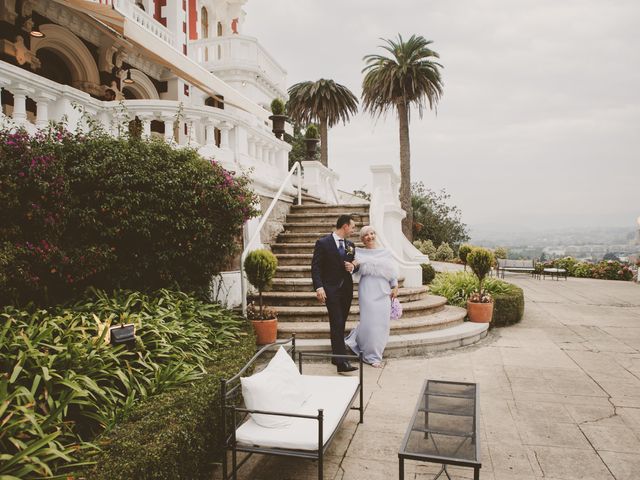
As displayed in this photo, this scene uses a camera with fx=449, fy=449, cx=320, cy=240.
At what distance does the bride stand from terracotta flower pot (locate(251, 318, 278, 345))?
131cm

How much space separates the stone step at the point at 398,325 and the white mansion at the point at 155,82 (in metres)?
1.40

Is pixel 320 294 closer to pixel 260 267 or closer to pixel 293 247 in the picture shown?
pixel 260 267

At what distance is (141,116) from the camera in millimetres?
6984

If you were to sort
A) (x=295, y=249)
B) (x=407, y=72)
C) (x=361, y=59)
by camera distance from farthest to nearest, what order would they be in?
(x=361, y=59) < (x=407, y=72) < (x=295, y=249)

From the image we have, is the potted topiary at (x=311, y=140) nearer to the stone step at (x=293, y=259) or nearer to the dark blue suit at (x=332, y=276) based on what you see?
the stone step at (x=293, y=259)

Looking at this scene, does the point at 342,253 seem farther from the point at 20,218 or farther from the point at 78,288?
the point at 20,218

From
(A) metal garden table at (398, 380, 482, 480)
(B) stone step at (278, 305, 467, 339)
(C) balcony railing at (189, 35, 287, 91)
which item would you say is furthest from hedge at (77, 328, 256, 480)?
(C) balcony railing at (189, 35, 287, 91)

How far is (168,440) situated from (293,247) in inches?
267

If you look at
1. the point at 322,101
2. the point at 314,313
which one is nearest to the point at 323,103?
the point at 322,101

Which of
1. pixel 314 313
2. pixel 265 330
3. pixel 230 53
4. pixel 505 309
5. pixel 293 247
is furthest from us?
pixel 230 53

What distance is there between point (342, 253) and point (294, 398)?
105 inches

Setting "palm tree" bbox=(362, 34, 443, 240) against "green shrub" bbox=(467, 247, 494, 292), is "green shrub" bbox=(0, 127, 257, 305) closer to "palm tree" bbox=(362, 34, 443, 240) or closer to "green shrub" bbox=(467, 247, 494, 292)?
"green shrub" bbox=(467, 247, 494, 292)

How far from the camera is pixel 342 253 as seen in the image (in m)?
5.68

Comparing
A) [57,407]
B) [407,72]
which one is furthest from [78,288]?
[407,72]
